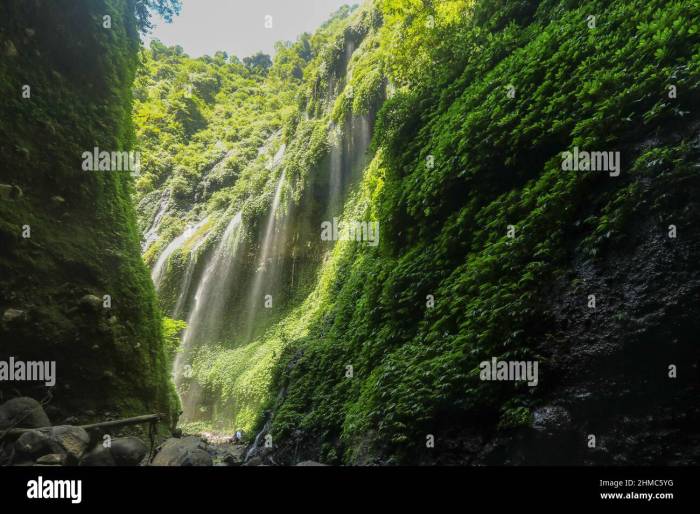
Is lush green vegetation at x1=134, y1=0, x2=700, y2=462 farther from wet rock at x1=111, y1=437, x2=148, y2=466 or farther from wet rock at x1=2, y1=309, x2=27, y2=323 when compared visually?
wet rock at x1=2, y1=309, x2=27, y2=323

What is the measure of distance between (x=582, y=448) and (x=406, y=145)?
7347 millimetres

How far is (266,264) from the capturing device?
25.0m

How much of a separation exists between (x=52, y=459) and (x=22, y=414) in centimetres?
99

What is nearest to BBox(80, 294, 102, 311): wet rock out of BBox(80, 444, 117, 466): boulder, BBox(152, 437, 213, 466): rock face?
BBox(80, 444, 117, 466): boulder

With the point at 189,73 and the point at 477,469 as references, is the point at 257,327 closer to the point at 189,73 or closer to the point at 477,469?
the point at 477,469

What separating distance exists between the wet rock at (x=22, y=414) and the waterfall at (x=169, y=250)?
2579cm

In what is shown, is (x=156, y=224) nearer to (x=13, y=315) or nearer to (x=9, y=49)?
(x=9, y=49)

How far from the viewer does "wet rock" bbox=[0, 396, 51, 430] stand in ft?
15.6

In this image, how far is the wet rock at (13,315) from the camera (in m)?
5.79

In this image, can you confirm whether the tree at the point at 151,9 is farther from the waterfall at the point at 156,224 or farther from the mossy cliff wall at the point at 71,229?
the waterfall at the point at 156,224

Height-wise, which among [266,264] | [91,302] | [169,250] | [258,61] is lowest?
[91,302]

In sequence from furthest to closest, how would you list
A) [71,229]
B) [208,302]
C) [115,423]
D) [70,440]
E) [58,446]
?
[208,302] < [71,229] < [115,423] < [70,440] < [58,446]

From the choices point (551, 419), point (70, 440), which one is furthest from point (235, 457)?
point (551, 419)

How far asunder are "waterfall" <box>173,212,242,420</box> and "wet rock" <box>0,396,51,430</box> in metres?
21.3
